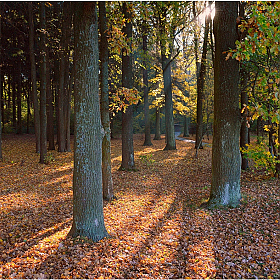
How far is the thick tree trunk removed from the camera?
403cm

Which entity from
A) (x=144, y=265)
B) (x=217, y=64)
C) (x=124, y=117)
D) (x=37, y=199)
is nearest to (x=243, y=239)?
(x=144, y=265)

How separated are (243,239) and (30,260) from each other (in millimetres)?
3839

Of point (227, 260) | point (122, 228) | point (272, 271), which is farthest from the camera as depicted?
point (122, 228)

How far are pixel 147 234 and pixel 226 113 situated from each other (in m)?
3.50

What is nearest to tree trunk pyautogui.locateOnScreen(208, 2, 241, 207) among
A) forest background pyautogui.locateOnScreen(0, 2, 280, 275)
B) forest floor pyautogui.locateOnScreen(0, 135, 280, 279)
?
forest background pyautogui.locateOnScreen(0, 2, 280, 275)

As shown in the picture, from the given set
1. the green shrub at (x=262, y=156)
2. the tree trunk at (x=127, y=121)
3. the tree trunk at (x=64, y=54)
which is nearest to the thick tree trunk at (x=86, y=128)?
the green shrub at (x=262, y=156)

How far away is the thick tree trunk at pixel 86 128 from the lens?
159 inches

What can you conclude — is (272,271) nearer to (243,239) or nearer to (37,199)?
(243,239)

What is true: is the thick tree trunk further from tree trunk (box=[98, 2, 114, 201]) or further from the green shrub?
the green shrub

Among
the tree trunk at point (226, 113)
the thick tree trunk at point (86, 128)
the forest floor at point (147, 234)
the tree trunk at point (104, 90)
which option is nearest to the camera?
the forest floor at point (147, 234)

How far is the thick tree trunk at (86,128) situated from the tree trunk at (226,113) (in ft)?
10.5

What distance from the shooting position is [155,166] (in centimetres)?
1134

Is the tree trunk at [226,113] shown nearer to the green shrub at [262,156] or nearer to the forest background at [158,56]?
the forest background at [158,56]

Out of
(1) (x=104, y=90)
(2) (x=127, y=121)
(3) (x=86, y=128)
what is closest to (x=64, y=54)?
(2) (x=127, y=121)
